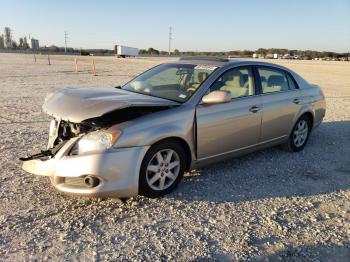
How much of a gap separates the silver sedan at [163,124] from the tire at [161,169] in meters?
0.01

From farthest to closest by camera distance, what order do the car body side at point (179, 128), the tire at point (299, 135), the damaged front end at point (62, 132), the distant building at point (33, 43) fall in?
the distant building at point (33, 43)
the tire at point (299, 135)
the damaged front end at point (62, 132)
the car body side at point (179, 128)

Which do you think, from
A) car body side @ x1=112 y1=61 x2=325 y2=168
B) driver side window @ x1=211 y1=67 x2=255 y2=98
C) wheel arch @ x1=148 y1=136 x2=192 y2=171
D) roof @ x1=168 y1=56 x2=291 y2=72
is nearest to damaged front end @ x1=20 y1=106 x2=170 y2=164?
car body side @ x1=112 y1=61 x2=325 y2=168

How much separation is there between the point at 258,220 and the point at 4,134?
16.5ft

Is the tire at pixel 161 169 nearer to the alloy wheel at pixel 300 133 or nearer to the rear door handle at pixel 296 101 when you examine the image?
the rear door handle at pixel 296 101

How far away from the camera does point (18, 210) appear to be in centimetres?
390

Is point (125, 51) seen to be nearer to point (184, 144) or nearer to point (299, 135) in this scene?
point (299, 135)

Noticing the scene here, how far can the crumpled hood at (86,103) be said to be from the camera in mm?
3955

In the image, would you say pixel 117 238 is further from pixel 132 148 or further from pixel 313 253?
pixel 313 253

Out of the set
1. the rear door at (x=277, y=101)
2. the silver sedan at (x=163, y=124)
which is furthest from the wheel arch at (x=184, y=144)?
the rear door at (x=277, y=101)

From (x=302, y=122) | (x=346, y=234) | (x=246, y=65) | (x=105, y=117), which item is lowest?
(x=346, y=234)

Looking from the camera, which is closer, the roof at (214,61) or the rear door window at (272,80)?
the roof at (214,61)

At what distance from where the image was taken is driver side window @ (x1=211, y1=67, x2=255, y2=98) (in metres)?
4.97

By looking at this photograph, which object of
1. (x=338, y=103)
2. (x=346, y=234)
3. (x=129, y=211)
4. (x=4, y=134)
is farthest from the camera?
→ (x=338, y=103)

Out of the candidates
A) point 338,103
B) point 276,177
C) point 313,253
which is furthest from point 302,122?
point 338,103
